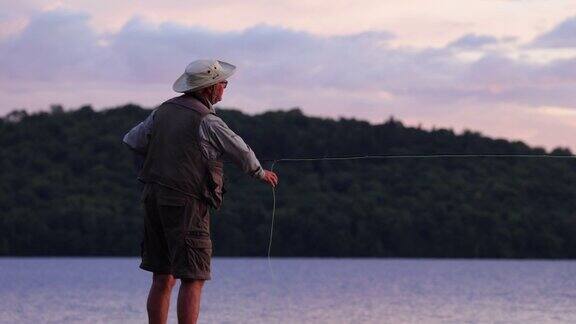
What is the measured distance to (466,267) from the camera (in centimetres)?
10938

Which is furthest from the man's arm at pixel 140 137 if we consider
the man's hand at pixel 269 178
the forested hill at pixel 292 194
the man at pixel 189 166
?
the forested hill at pixel 292 194

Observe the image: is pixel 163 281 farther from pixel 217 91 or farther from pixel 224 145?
pixel 217 91

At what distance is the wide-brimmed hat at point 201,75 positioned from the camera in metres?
7.29

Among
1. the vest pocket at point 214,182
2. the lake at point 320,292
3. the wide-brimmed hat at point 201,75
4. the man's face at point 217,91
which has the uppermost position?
the wide-brimmed hat at point 201,75

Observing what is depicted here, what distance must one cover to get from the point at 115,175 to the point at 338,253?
22779mm

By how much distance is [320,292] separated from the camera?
216ft

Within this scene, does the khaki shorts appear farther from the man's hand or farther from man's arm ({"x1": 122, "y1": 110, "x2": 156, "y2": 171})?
the man's hand

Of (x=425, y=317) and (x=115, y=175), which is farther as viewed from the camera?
(x=115, y=175)

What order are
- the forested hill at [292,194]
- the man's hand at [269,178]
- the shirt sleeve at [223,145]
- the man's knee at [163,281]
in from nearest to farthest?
1. the shirt sleeve at [223,145]
2. the man's hand at [269,178]
3. the man's knee at [163,281]
4. the forested hill at [292,194]

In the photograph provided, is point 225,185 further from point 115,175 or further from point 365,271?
point 365,271

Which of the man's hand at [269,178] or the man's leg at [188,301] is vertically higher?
the man's hand at [269,178]

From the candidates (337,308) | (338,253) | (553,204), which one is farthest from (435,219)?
(337,308)

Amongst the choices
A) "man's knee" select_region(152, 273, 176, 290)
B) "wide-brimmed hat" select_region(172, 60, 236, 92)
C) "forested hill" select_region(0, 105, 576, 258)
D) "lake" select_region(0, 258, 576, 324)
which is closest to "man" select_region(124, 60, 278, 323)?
"wide-brimmed hat" select_region(172, 60, 236, 92)

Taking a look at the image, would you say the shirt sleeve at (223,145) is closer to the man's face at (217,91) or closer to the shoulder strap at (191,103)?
the shoulder strap at (191,103)
